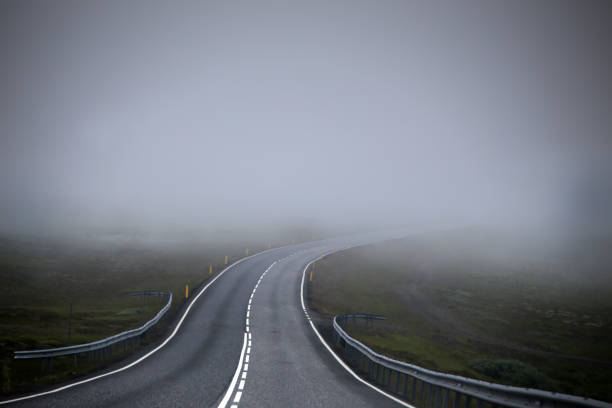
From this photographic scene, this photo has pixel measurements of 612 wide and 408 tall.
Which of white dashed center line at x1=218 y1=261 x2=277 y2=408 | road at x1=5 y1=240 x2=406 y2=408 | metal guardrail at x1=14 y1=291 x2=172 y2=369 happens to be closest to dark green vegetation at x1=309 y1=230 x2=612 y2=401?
road at x1=5 y1=240 x2=406 y2=408

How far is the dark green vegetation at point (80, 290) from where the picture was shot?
53.6 feet

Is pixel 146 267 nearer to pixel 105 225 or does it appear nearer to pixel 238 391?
pixel 238 391

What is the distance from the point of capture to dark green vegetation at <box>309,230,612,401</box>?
79.0ft

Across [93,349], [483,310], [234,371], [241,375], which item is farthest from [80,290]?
[483,310]

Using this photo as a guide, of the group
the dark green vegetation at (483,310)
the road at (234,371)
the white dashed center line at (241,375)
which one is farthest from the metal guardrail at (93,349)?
the dark green vegetation at (483,310)

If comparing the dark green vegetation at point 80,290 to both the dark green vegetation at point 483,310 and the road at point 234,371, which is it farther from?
the dark green vegetation at point 483,310

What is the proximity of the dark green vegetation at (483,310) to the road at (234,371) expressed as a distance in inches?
251

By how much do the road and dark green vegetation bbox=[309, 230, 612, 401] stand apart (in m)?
6.37

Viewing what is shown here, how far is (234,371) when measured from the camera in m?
13.9

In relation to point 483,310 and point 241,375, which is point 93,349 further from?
point 483,310

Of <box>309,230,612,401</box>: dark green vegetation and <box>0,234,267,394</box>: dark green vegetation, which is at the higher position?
<box>0,234,267,394</box>: dark green vegetation

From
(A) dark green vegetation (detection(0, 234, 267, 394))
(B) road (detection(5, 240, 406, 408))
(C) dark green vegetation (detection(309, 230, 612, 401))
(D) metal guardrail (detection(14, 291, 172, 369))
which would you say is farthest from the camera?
(C) dark green vegetation (detection(309, 230, 612, 401))

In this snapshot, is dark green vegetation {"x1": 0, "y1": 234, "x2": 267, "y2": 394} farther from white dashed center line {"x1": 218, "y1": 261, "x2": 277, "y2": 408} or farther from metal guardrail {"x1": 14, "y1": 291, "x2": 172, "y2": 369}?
white dashed center line {"x1": 218, "y1": 261, "x2": 277, "y2": 408}

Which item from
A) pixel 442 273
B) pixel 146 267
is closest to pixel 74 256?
pixel 146 267
